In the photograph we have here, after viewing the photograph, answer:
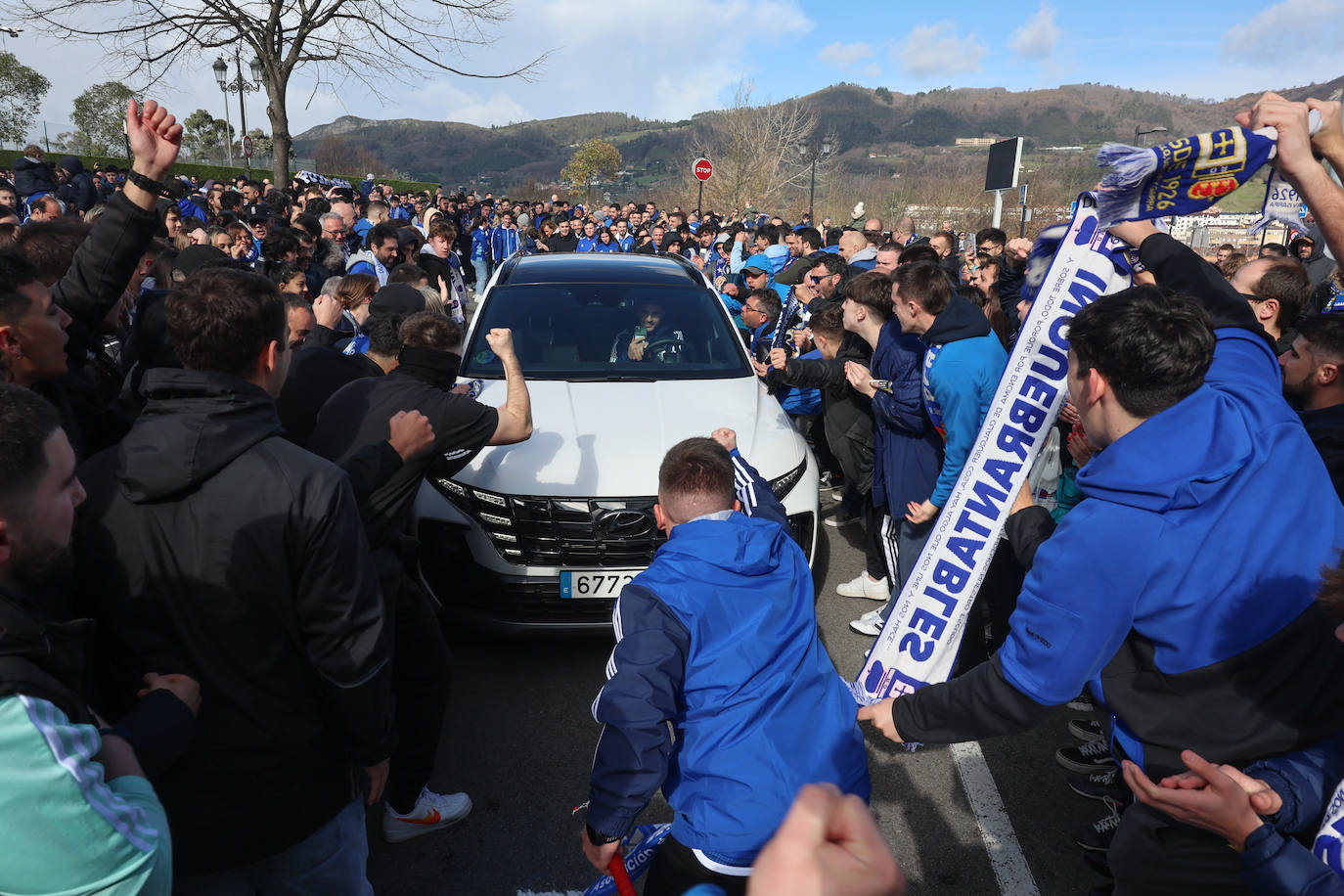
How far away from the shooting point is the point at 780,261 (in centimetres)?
990

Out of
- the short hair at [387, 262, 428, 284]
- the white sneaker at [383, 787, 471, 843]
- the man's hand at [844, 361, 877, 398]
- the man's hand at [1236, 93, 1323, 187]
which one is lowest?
the white sneaker at [383, 787, 471, 843]

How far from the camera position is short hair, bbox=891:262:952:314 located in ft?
12.1

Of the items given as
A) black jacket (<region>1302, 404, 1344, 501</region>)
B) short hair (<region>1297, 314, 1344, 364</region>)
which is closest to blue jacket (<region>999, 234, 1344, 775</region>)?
black jacket (<region>1302, 404, 1344, 501</region>)

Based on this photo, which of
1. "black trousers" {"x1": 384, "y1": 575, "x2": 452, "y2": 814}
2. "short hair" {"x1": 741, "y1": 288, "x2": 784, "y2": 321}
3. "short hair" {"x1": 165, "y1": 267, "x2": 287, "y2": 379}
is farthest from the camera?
"short hair" {"x1": 741, "y1": 288, "x2": 784, "y2": 321}

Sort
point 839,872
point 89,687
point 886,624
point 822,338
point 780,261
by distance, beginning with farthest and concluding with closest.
Answer: point 780,261
point 822,338
point 886,624
point 89,687
point 839,872

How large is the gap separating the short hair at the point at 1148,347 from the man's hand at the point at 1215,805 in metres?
0.75

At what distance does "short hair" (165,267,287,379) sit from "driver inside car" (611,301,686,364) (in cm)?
303

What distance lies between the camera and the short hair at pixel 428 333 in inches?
114

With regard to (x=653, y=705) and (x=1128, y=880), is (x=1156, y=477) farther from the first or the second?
(x=653, y=705)

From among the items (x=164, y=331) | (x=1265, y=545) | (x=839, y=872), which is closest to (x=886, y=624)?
(x=1265, y=545)

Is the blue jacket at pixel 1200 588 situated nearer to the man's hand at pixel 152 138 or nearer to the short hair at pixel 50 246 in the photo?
the man's hand at pixel 152 138

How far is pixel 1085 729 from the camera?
3.52m

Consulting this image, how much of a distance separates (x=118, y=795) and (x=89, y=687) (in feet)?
1.76

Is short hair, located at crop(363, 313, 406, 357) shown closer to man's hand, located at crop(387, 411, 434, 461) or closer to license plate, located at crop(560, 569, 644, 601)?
man's hand, located at crop(387, 411, 434, 461)
